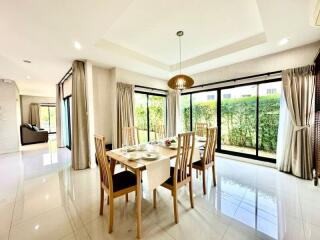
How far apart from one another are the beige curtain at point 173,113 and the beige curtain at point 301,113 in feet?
10.2

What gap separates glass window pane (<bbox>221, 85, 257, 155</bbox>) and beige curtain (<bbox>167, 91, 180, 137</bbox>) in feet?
5.25

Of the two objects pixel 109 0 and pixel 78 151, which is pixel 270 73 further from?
pixel 78 151

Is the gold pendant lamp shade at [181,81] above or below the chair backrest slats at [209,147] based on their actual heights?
above

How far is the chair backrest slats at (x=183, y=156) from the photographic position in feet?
6.24

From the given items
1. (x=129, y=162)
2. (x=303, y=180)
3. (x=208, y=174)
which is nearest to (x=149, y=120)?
(x=208, y=174)

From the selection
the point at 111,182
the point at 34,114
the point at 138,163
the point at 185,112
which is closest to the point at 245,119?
the point at 185,112

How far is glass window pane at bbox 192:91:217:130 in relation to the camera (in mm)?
4660

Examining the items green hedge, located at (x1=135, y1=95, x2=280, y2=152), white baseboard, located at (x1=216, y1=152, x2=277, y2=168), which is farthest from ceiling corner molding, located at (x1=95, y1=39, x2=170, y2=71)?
white baseboard, located at (x1=216, y1=152, x2=277, y2=168)

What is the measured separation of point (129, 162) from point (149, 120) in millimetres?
3383

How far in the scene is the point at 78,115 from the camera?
3.59 meters

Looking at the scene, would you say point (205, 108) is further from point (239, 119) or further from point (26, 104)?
point (26, 104)

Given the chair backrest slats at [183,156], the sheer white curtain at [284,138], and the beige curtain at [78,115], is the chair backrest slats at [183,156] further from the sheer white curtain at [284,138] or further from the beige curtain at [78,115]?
the beige curtain at [78,115]

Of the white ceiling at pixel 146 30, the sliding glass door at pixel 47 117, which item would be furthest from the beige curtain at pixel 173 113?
the sliding glass door at pixel 47 117

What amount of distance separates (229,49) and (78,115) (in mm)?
3854
